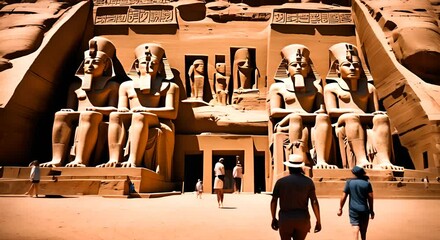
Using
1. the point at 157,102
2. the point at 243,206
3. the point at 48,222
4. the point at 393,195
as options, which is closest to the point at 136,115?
the point at 157,102

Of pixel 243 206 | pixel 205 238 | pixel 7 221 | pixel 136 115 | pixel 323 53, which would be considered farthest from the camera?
pixel 323 53

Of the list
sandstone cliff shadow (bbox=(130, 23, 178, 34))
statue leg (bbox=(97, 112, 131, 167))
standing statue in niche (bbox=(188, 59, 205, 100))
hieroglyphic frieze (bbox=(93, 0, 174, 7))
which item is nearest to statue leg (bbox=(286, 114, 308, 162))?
standing statue in niche (bbox=(188, 59, 205, 100))

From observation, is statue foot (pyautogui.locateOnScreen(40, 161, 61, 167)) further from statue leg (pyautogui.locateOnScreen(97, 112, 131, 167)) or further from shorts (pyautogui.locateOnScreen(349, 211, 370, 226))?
shorts (pyautogui.locateOnScreen(349, 211, 370, 226))

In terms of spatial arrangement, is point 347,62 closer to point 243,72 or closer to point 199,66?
point 243,72

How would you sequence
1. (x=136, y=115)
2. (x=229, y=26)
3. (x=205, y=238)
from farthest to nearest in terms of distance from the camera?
1. (x=229, y=26)
2. (x=136, y=115)
3. (x=205, y=238)

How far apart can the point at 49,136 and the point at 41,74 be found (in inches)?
52.6

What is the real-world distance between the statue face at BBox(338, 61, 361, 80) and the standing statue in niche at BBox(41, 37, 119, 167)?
4.69 m

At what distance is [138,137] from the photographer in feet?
25.1

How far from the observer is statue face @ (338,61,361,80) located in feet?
27.2

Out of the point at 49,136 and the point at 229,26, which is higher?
the point at 229,26

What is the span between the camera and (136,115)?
775cm

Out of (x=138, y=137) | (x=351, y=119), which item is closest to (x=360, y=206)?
(x=351, y=119)

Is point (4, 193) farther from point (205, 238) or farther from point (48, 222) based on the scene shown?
point (205, 238)

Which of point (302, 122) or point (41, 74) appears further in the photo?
point (41, 74)
